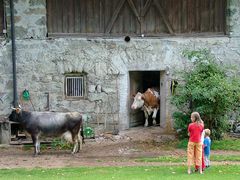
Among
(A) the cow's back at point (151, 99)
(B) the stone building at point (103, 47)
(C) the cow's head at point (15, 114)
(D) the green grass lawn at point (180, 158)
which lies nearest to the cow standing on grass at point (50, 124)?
(C) the cow's head at point (15, 114)

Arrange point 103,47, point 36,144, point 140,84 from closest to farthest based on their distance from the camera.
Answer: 1. point 36,144
2. point 103,47
3. point 140,84

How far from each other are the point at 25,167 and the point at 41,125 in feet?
6.43

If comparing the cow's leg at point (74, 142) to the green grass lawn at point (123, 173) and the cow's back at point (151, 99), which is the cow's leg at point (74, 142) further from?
the cow's back at point (151, 99)

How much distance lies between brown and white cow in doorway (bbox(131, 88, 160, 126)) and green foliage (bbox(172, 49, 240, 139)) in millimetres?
1429

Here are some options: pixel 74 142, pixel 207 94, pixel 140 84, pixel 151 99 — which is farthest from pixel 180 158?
pixel 140 84

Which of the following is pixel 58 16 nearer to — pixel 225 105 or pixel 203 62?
pixel 203 62

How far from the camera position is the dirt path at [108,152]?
1320 centimetres

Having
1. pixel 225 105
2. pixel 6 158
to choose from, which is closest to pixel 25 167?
pixel 6 158

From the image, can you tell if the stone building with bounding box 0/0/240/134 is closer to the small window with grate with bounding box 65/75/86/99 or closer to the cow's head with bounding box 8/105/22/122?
the small window with grate with bounding box 65/75/86/99

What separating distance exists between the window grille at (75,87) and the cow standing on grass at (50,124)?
1.86m

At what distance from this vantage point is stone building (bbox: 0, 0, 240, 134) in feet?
53.3

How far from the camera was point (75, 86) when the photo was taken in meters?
16.5

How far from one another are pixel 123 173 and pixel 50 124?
3597 millimetres

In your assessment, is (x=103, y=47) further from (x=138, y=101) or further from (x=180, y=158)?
(x=180, y=158)
